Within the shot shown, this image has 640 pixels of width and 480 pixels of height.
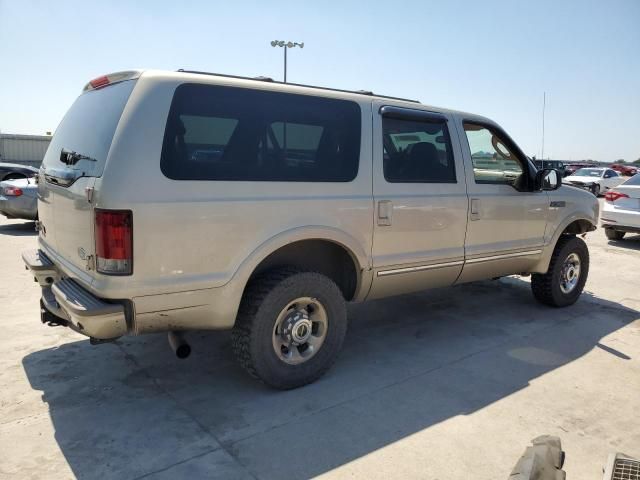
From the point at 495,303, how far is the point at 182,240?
4.25m

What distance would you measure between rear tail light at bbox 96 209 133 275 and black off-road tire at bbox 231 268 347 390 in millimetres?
847

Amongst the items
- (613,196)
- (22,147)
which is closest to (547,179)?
(613,196)

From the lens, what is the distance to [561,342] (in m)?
4.63

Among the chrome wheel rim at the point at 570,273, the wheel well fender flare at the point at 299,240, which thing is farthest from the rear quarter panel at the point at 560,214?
the wheel well fender flare at the point at 299,240

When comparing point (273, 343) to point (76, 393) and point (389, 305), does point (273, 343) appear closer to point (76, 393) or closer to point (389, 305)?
point (76, 393)

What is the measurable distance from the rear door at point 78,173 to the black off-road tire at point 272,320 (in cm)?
101

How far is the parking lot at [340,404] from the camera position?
8.82 feet

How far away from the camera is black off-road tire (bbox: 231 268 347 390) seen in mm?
3240

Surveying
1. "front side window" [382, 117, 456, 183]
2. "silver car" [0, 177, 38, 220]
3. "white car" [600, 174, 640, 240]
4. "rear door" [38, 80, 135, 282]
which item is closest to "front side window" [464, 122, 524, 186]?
"front side window" [382, 117, 456, 183]

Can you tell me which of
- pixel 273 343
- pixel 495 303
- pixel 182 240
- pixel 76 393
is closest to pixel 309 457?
pixel 273 343

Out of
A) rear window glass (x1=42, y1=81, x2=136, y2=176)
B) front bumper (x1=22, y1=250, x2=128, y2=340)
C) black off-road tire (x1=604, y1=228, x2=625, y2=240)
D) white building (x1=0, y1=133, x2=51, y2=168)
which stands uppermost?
white building (x1=0, y1=133, x2=51, y2=168)

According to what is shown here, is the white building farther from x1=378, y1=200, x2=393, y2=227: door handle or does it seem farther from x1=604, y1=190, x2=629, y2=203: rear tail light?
x1=378, y1=200, x2=393, y2=227: door handle

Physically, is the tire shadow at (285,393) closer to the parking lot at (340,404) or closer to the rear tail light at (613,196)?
the parking lot at (340,404)

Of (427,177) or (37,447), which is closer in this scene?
(37,447)
